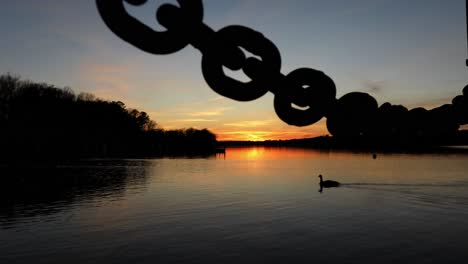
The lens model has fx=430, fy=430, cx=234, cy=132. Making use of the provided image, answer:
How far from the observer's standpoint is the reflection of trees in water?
41934 mm

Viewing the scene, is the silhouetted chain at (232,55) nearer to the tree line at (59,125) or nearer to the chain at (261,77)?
the chain at (261,77)

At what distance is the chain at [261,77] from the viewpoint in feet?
5.05

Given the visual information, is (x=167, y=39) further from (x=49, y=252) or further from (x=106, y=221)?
(x=106, y=221)

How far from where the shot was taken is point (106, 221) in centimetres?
3669

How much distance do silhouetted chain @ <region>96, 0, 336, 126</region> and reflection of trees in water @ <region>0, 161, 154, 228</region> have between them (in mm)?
37435

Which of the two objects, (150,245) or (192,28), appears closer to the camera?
(192,28)

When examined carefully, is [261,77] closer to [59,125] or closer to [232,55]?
[232,55]

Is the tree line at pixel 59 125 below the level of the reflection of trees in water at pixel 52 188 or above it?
above

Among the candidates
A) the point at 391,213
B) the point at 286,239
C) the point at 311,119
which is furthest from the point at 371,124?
the point at 391,213

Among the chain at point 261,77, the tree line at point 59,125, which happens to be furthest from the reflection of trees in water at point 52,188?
the chain at point 261,77

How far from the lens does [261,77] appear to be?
1.78 m

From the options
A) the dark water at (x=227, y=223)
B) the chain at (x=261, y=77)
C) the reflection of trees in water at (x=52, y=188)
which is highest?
the chain at (x=261, y=77)

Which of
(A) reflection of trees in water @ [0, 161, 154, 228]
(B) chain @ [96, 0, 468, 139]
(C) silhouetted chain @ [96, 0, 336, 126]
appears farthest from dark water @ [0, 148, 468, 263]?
(C) silhouetted chain @ [96, 0, 336, 126]

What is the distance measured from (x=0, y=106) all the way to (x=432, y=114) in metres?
103
